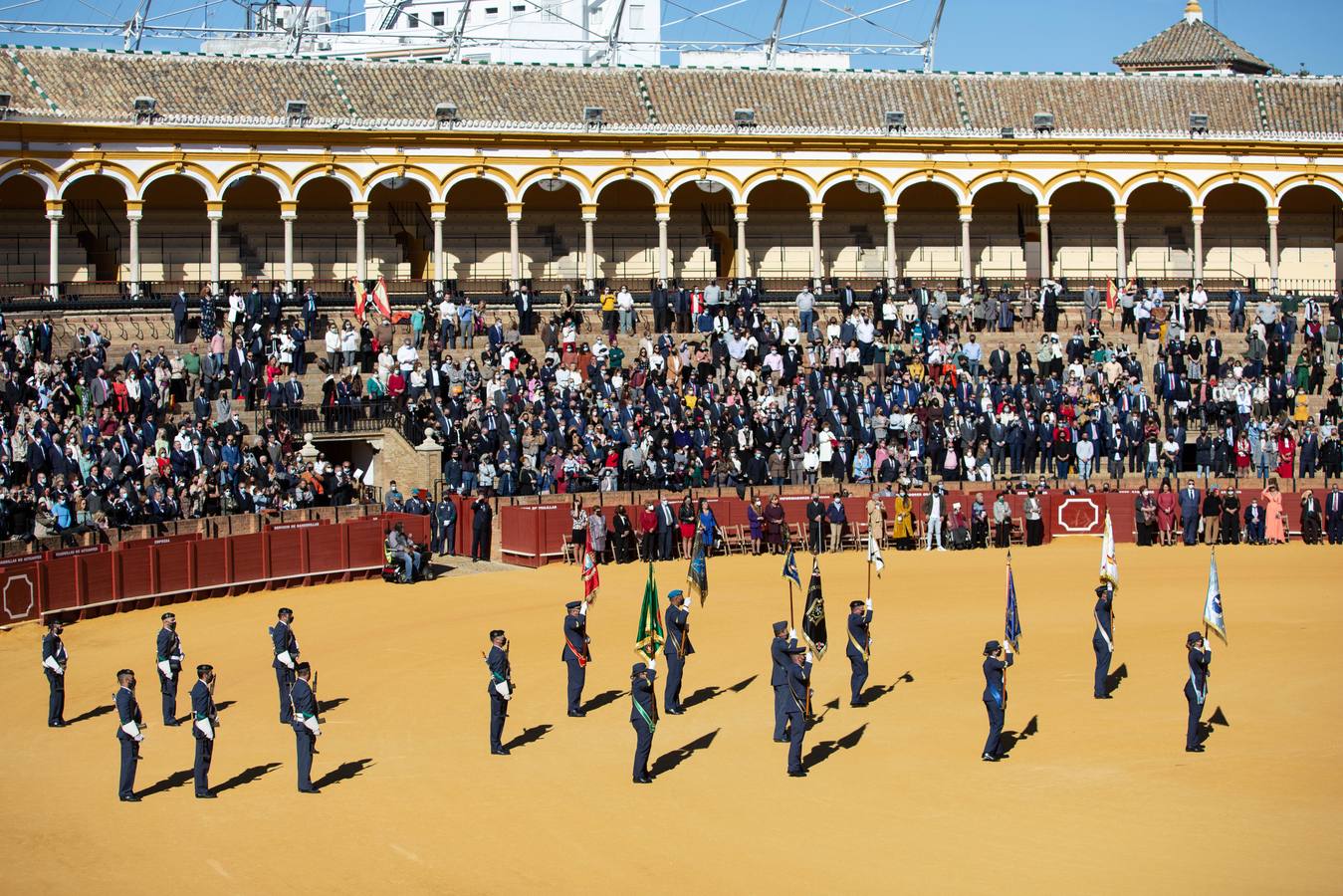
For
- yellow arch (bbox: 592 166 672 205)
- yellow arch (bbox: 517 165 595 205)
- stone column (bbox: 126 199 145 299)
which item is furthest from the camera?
yellow arch (bbox: 592 166 672 205)

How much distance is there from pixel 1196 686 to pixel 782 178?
1362 inches

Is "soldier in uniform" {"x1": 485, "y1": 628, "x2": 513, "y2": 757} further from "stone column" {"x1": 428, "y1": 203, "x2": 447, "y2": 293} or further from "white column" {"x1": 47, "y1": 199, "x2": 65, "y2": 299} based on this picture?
"stone column" {"x1": 428, "y1": 203, "x2": 447, "y2": 293}

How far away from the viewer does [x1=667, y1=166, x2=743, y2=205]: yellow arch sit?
54.2 meters

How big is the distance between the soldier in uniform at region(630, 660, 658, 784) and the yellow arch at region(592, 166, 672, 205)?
34.1m

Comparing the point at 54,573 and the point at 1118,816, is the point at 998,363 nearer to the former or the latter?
the point at 54,573

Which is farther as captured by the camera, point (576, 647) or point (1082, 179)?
point (1082, 179)

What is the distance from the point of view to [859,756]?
2198cm

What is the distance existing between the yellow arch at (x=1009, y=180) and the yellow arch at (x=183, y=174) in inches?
817

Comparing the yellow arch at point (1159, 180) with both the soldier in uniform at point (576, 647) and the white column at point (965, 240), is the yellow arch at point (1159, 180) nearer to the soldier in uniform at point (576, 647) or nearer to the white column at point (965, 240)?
the white column at point (965, 240)

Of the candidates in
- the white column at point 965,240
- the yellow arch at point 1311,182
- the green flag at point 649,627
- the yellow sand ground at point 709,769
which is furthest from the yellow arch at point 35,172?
the yellow arch at point 1311,182

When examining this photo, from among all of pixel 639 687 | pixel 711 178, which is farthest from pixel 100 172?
pixel 639 687

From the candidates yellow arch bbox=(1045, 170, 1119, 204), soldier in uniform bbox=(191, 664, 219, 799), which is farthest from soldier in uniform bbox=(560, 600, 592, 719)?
yellow arch bbox=(1045, 170, 1119, 204)

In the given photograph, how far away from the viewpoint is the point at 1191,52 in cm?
8419

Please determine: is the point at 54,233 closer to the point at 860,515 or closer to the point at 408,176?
the point at 408,176
